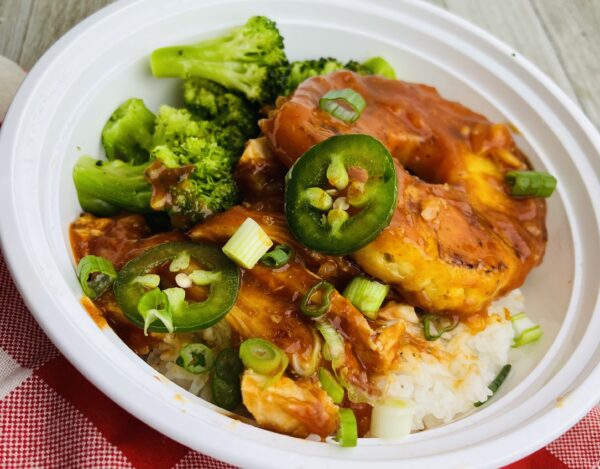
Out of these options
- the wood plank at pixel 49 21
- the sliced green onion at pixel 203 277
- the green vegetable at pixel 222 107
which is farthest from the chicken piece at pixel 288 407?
the wood plank at pixel 49 21

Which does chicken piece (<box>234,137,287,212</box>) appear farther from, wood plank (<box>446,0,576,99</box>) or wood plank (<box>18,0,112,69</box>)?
wood plank (<box>446,0,576,99</box>)

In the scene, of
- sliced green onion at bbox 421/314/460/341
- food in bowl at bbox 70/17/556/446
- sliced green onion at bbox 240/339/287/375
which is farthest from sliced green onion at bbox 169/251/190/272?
sliced green onion at bbox 421/314/460/341

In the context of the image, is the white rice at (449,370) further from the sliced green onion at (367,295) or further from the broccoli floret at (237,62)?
the broccoli floret at (237,62)

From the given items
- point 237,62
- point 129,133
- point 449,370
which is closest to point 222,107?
point 237,62

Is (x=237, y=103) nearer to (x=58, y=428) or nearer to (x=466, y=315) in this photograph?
(x=466, y=315)

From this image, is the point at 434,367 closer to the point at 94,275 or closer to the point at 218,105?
the point at 94,275

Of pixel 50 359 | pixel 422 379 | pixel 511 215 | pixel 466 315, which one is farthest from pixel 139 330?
pixel 511 215

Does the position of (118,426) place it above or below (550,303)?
below

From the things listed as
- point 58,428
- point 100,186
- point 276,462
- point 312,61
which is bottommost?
point 58,428
